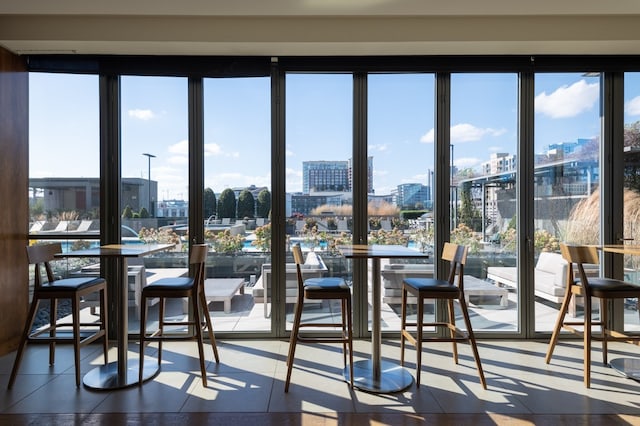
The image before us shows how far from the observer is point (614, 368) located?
3.06m

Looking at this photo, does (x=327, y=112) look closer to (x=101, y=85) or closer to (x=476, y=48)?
(x=476, y=48)

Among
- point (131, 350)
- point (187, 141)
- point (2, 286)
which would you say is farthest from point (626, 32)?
point (2, 286)

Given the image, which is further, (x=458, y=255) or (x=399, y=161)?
(x=399, y=161)

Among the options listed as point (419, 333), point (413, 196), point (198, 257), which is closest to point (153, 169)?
point (198, 257)

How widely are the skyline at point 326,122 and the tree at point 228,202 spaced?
9 cm

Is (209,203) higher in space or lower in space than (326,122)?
lower

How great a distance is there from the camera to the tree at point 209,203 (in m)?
3.82

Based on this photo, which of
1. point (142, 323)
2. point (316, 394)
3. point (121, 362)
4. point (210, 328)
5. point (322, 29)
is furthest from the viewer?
point (322, 29)

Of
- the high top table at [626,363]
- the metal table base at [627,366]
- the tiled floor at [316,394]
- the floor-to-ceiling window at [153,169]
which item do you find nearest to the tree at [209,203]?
the floor-to-ceiling window at [153,169]

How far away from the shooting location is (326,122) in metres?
3.83

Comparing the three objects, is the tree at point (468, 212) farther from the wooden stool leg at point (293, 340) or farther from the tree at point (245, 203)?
the tree at point (245, 203)

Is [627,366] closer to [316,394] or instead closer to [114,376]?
[316,394]

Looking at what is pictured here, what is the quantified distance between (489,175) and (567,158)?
792mm

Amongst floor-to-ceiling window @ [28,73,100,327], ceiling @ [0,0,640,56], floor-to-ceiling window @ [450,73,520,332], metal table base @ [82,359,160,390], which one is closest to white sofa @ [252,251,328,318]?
metal table base @ [82,359,160,390]
